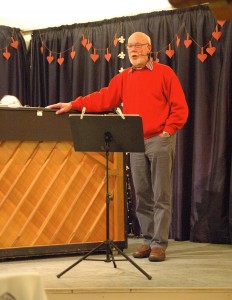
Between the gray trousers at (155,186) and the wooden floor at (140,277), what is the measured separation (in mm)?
243

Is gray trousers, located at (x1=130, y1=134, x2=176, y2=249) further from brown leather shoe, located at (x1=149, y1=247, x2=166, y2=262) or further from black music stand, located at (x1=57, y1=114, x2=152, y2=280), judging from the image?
black music stand, located at (x1=57, y1=114, x2=152, y2=280)

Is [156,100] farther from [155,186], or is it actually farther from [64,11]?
[64,11]

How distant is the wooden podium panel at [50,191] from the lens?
12.4ft

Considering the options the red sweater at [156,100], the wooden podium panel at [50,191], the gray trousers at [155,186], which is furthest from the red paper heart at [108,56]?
the gray trousers at [155,186]

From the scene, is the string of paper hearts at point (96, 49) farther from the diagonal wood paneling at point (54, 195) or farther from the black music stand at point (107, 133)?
the black music stand at point (107, 133)

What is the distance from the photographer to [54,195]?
154 inches

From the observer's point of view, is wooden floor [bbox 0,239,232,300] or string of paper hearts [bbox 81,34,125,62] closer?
wooden floor [bbox 0,239,232,300]

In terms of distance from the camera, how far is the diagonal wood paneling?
380 cm

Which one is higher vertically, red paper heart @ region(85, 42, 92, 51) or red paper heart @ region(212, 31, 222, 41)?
red paper heart @ region(212, 31, 222, 41)

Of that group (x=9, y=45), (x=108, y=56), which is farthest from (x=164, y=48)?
(x=9, y=45)

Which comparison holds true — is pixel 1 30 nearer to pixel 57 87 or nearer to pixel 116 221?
pixel 57 87

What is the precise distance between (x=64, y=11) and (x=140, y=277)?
3.35 m

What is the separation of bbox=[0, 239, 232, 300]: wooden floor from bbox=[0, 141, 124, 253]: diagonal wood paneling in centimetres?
19

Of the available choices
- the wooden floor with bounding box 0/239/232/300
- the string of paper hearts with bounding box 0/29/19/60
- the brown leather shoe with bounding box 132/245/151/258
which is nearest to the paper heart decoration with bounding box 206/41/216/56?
the wooden floor with bounding box 0/239/232/300
